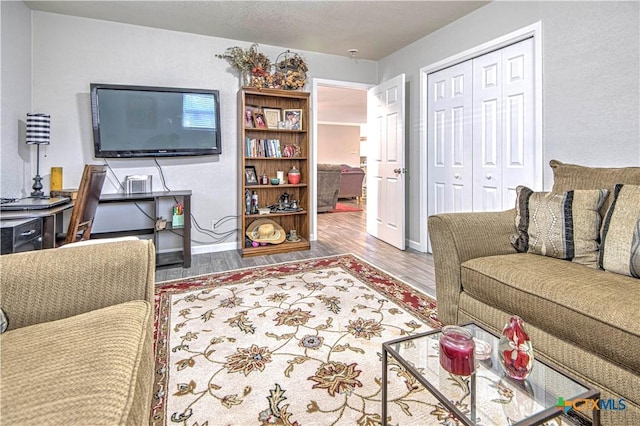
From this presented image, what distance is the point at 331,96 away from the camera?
6.84m

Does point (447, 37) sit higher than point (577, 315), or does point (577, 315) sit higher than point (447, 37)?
point (447, 37)

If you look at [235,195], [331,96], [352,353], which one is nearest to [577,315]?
[352,353]

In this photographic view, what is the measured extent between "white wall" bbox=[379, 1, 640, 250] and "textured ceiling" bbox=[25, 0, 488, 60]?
71cm

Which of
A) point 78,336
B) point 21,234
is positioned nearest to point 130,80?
point 21,234

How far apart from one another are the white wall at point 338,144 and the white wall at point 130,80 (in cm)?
665

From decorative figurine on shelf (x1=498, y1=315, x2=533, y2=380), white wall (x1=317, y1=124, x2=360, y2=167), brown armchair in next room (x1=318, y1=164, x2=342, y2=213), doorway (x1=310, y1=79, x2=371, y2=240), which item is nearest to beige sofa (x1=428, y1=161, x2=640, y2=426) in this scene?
decorative figurine on shelf (x1=498, y1=315, x2=533, y2=380)

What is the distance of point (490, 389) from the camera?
973mm

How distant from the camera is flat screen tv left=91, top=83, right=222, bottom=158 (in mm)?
3113

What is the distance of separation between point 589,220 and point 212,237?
3388 millimetres

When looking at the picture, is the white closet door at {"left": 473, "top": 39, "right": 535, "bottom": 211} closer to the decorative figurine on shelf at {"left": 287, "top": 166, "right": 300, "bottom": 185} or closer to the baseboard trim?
the decorative figurine on shelf at {"left": 287, "top": 166, "right": 300, "bottom": 185}

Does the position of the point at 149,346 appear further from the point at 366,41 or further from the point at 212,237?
the point at 366,41

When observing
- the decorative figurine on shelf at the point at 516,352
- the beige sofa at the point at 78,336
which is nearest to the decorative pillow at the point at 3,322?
the beige sofa at the point at 78,336

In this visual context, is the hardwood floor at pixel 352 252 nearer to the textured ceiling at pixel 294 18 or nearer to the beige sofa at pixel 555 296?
the beige sofa at pixel 555 296

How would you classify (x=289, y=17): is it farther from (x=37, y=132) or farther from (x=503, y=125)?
(x=37, y=132)
